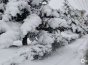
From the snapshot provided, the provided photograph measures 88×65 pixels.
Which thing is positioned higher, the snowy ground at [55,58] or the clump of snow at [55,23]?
the clump of snow at [55,23]

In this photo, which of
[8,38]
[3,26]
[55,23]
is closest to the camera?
[8,38]

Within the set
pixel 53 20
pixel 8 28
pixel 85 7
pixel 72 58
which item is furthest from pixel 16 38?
pixel 85 7

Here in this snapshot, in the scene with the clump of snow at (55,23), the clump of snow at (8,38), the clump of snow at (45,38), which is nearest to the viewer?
the clump of snow at (8,38)

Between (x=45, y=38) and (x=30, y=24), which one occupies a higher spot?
(x=30, y=24)

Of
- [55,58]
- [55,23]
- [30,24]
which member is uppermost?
[55,23]

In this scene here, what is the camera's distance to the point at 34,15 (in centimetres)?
697

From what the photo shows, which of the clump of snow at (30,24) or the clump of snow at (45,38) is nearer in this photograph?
the clump of snow at (30,24)

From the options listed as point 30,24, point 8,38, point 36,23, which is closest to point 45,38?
point 36,23

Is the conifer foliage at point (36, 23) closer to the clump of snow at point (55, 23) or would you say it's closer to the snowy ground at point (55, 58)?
the clump of snow at point (55, 23)

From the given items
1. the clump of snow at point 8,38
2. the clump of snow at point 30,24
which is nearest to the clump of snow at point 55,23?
the clump of snow at point 30,24

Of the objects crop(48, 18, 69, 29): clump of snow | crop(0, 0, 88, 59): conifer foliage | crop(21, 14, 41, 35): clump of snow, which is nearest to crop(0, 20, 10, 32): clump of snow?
crop(0, 0, 88, 59): conifer foliage

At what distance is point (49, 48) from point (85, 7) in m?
40.7

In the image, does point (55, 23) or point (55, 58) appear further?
point (55, 23)

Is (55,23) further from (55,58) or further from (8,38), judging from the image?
(8,38)
